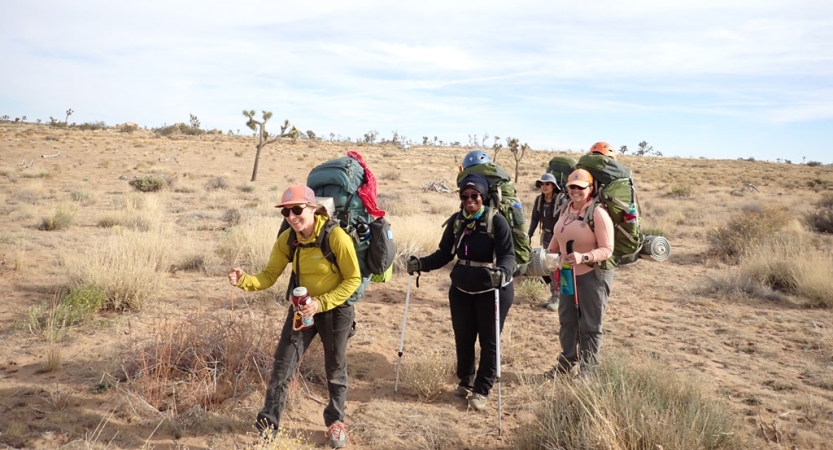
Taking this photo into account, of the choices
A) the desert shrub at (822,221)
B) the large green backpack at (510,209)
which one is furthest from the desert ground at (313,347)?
the desert shrub at (822,221)

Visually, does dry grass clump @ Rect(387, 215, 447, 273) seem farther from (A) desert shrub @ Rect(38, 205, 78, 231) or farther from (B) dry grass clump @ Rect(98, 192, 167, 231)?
(A) desert shrub @ Rect(38, 205, 78, 231)

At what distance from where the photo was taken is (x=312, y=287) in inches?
141

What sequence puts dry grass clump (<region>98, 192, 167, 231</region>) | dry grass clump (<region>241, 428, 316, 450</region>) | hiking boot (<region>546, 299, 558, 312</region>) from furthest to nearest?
dry grass clump (<region>98, 192, 167, 231</region>) → hiking boot (<region>546, 299, 558, 312</region>) → dry grass clump (<region>241, 428, 316, 450</region>)

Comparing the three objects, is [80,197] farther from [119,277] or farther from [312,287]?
[312,287]

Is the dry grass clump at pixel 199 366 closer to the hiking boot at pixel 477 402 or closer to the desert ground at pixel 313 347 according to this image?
the desert ground at pixel 313 347

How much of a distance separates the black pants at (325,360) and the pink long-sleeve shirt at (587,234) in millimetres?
1972

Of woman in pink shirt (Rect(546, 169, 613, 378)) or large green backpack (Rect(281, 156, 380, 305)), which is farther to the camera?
woman in pink shirt (Rect(546, 169, 613, 378))

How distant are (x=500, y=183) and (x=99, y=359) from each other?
4104 millimetres

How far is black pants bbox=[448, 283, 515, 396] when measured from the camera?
171 inches

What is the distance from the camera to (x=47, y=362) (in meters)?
4.79

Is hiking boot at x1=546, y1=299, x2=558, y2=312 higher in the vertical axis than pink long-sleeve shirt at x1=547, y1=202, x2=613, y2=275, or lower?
lower

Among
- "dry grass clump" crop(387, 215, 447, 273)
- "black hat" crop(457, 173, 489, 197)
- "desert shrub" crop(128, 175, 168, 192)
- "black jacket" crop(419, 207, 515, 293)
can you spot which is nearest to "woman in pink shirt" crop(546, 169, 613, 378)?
"black jacket" crop(419, 207, 515, 293)

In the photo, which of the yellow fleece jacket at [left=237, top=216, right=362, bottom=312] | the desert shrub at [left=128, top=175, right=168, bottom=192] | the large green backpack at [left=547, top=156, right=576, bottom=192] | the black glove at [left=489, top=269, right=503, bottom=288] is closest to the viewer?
the yellow fleece jacket at [left=237, top=216, right=362, bottom=312]

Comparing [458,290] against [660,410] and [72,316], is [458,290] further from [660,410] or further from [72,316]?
[72,316]
